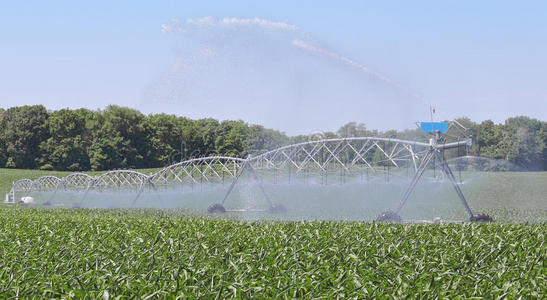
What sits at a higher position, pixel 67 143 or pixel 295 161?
pixel 67 143

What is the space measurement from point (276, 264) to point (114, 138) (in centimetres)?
8272

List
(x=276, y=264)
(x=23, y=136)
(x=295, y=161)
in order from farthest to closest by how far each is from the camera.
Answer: (x=23, y=136), (x=295, y=161), (x=276, y=264)

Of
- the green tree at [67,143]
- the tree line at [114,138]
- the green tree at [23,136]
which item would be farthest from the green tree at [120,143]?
the green tree at [23,136]

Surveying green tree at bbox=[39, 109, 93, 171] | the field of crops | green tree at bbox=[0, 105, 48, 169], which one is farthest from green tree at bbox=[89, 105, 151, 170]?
the field of crops

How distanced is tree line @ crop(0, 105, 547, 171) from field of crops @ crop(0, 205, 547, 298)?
7110 cm

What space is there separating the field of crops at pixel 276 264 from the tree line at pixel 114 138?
2799 inches

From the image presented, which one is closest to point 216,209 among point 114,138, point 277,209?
point 277,209

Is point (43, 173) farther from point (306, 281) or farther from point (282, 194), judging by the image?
point (306, 281)

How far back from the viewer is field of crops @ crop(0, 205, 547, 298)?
6.23 meters

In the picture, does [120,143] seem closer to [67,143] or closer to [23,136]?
[67,143]

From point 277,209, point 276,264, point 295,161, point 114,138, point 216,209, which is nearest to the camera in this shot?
point 276,264

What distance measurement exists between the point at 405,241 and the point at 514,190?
4943cm

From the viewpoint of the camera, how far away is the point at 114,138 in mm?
87312

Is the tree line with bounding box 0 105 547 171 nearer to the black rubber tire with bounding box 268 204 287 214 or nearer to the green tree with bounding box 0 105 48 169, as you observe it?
the green tree with bounding box 0 105 48 169
